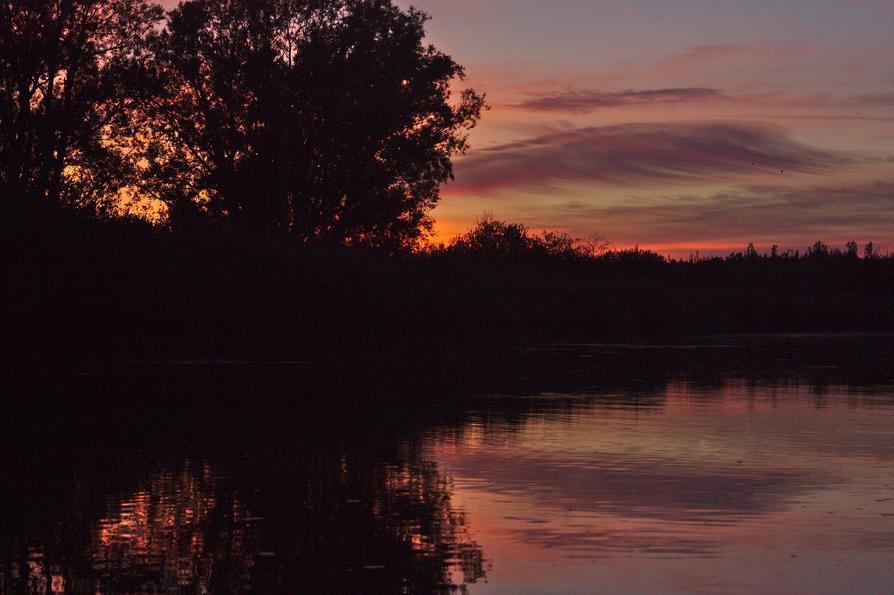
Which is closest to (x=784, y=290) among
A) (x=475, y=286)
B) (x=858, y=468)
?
(x=475, y=286)

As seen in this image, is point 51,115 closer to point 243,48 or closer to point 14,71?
point 14,71

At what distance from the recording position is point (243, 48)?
6250 centimetres

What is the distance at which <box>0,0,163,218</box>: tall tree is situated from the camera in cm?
5672

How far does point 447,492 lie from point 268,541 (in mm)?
3459

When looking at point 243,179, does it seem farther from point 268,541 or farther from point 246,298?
point 268,541

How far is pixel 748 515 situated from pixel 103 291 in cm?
3907

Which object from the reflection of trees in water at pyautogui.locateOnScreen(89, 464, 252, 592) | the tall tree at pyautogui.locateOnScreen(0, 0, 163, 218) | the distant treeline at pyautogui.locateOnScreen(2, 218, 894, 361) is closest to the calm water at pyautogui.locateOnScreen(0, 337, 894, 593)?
the reflection of trees in water at pyautogui.locateOnScreen(89, 464, 252, 592)

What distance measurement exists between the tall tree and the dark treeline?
9cm

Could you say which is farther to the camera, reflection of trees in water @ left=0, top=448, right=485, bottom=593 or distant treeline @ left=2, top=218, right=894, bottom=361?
distant treeline @ left=2, top=218, right=894, bottom=361

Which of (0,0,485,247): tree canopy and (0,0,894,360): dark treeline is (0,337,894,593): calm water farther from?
(0,0,485,247): tree canopy

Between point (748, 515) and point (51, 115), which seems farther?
point (51, 115)

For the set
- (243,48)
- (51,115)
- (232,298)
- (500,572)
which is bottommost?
(500,572)

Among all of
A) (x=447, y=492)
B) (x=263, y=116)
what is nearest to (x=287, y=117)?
(x=263, y=116)

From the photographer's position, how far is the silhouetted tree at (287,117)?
61.7 metres
